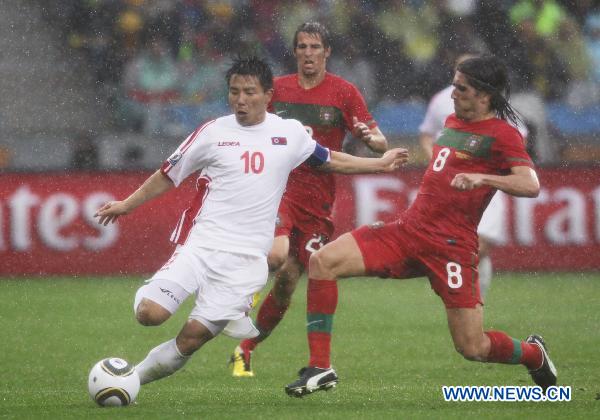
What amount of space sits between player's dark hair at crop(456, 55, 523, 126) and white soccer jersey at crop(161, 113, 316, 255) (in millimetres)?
1096

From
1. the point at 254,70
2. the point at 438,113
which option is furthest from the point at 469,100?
the point at 438,113

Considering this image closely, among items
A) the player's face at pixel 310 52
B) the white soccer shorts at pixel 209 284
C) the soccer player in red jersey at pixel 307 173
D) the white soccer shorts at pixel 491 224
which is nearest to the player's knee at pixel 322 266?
the white soccer shorts at pixel 209 284

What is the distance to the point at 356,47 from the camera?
16.1m

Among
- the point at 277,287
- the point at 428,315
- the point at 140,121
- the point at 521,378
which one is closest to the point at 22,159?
the point at 140,121

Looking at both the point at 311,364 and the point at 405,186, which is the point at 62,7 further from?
the point at 311,364

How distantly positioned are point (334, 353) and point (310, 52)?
7.37 ft

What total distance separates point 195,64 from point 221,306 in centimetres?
962

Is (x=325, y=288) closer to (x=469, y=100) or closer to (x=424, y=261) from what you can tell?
(x=424, y=261)

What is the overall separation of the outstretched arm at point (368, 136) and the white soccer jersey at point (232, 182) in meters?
0.83

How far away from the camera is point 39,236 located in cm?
1388

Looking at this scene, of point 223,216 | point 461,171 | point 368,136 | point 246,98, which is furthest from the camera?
point 368,136

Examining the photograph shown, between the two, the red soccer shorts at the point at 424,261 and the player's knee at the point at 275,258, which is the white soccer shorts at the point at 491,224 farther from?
the red soccer shorts at the point at 424,261

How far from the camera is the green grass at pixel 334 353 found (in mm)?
6930

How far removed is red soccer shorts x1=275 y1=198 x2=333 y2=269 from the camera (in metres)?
8.65
